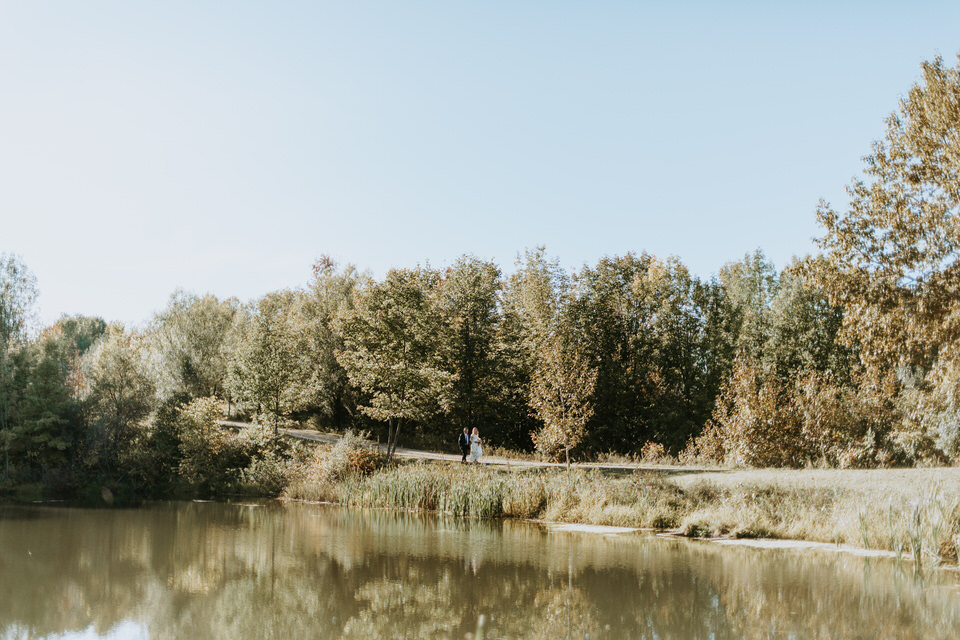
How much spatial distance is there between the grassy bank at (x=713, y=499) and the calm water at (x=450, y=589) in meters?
1.29

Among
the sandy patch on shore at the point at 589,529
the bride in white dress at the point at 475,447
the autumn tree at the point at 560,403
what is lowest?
the sandy patch on shore at the point at 589,529

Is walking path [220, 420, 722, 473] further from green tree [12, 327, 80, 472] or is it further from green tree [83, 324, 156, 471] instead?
green tree [12, 327, 80, 472]

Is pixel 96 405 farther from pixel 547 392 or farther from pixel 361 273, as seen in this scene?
pixel 547 392

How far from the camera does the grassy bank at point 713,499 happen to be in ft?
49.3

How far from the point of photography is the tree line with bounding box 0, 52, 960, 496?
1870 centimetres

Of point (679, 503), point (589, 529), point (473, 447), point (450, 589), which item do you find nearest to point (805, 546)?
point (679, 503)

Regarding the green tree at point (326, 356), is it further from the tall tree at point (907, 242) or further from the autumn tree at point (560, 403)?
the tall tree at point (907, 242)

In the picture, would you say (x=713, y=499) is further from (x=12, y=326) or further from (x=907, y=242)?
(x=12, y=326)

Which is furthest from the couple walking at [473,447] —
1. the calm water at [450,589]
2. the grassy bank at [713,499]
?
the calm water at [450,589]

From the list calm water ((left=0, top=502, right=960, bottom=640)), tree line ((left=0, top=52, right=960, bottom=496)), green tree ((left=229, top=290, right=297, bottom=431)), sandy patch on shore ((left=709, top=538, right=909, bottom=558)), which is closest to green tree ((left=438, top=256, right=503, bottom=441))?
tree line ((left=0, top=52, right=960, bottom=496))

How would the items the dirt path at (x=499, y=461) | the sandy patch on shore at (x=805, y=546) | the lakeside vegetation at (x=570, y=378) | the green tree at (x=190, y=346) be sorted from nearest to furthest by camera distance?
the sandy patch on shore at (x=805, y=546) → the lakeside vegetation at (x=570, y=378) → the dirt path at (x=499, y=461) → the green tree at (x=190, y=346)

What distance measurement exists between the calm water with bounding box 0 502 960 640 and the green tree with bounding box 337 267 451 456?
50.4 ft

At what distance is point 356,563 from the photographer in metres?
15.3

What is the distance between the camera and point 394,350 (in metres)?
Answer: 35.4
